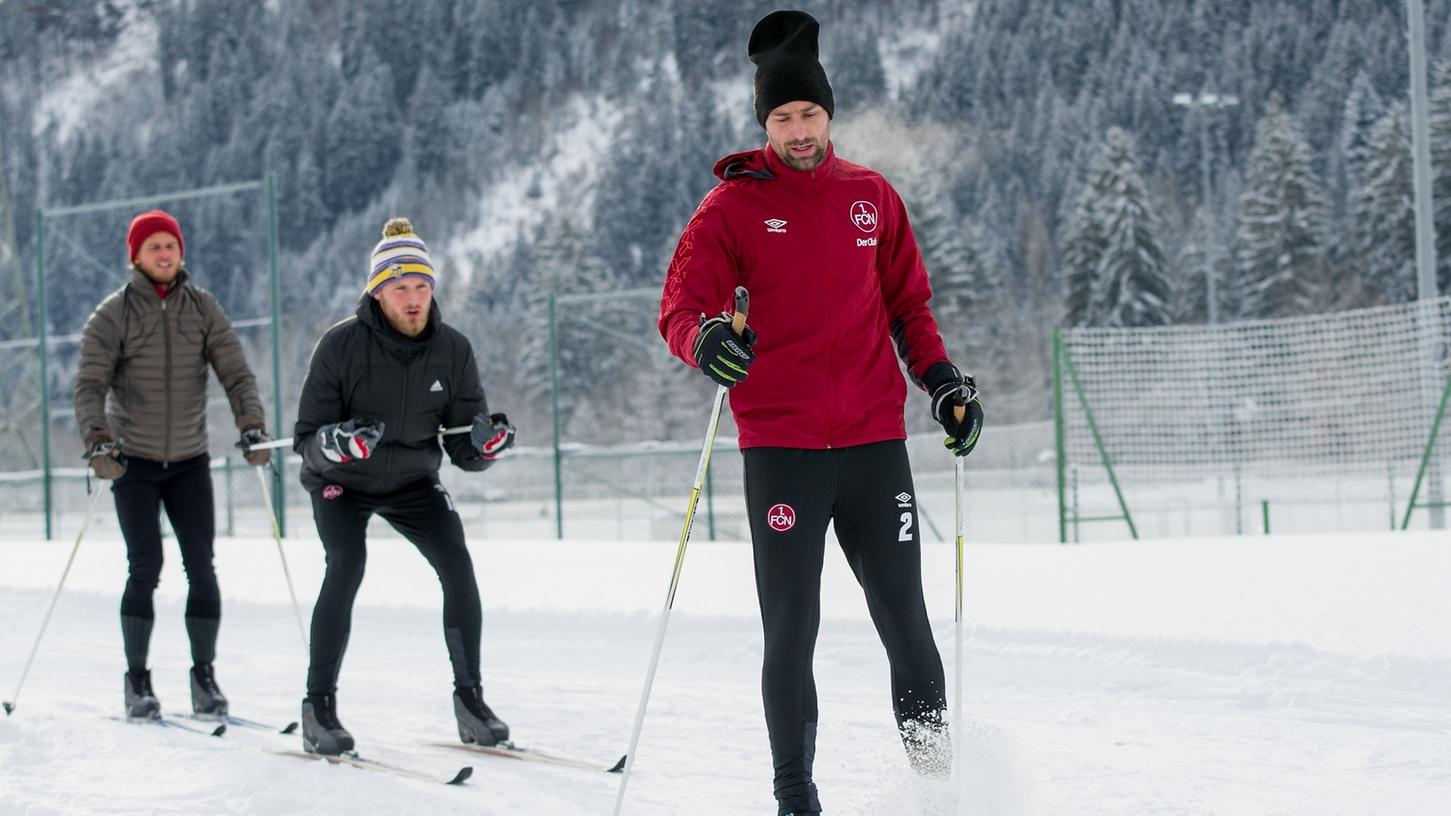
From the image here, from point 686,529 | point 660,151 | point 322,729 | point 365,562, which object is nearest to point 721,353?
point 686,529

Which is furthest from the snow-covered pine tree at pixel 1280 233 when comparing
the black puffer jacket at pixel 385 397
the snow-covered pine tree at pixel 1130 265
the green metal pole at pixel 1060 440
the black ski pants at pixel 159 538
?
the black puffer jacket at pixel 385 397

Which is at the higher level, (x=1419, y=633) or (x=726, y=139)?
(x=726, y=139)

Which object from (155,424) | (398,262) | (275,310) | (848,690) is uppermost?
(275,310)

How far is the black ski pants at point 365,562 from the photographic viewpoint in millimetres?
4328

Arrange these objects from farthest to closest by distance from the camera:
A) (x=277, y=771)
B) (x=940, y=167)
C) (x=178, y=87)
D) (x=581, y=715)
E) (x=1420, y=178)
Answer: (x=178, y=87)
(x=940, y=167)
(x=1420, y=178)
(x=581, y=715)
(x=277, y=771)

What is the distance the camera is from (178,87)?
310ft

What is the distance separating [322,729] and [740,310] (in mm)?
2172

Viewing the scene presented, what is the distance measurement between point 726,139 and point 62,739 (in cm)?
7035

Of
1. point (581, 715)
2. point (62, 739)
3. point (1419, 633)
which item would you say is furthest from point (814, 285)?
point (1419, 633)

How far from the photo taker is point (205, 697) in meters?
5.02

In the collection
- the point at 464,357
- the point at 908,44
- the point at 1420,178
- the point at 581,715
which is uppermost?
the point at 908,44

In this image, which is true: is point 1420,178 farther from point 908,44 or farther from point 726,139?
point 908,44

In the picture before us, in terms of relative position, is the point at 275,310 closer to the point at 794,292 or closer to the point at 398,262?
the point at 398,262

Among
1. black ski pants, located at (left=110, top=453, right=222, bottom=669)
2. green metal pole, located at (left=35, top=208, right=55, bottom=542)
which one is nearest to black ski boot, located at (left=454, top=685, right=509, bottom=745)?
black ski pants, located at (left=110, top=453, right=222, bottom=669)
